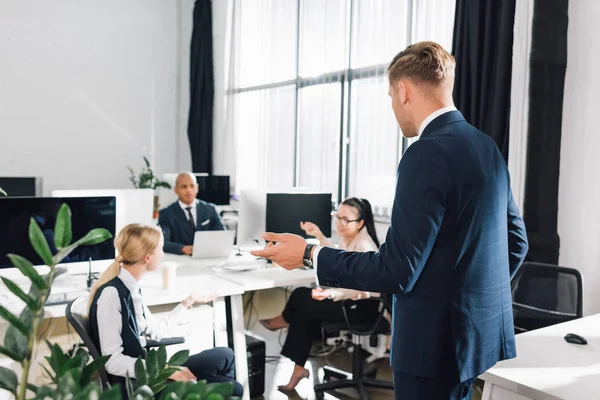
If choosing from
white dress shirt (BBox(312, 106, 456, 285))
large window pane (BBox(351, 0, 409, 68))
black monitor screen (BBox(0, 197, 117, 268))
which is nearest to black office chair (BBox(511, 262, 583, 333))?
white dress shirt (BBox(312, 106, 456, 285))

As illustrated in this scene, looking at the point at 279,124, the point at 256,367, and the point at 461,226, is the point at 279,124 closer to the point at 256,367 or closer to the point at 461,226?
the point at 256,367

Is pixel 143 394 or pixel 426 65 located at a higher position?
pixel 426 65

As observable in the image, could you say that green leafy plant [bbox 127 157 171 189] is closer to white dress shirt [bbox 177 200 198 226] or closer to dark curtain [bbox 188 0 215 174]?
dark curtain [bbox 188 0 215 174]

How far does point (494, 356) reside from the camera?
4.76ft

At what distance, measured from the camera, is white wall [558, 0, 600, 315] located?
3230 mm

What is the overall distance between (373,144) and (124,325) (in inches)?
123

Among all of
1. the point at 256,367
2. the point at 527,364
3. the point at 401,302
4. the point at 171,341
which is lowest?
the point at 256,367

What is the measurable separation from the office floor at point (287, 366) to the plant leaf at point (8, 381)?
9.32ft

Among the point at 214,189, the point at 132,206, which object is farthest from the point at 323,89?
the point at 132,206

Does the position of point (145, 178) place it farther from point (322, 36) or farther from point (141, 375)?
point (141, 375)

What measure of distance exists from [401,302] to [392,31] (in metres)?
3.62

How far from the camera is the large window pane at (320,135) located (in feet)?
17.1

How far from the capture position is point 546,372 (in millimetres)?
1565

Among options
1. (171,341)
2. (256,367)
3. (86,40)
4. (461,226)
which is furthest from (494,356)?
(86,40)
